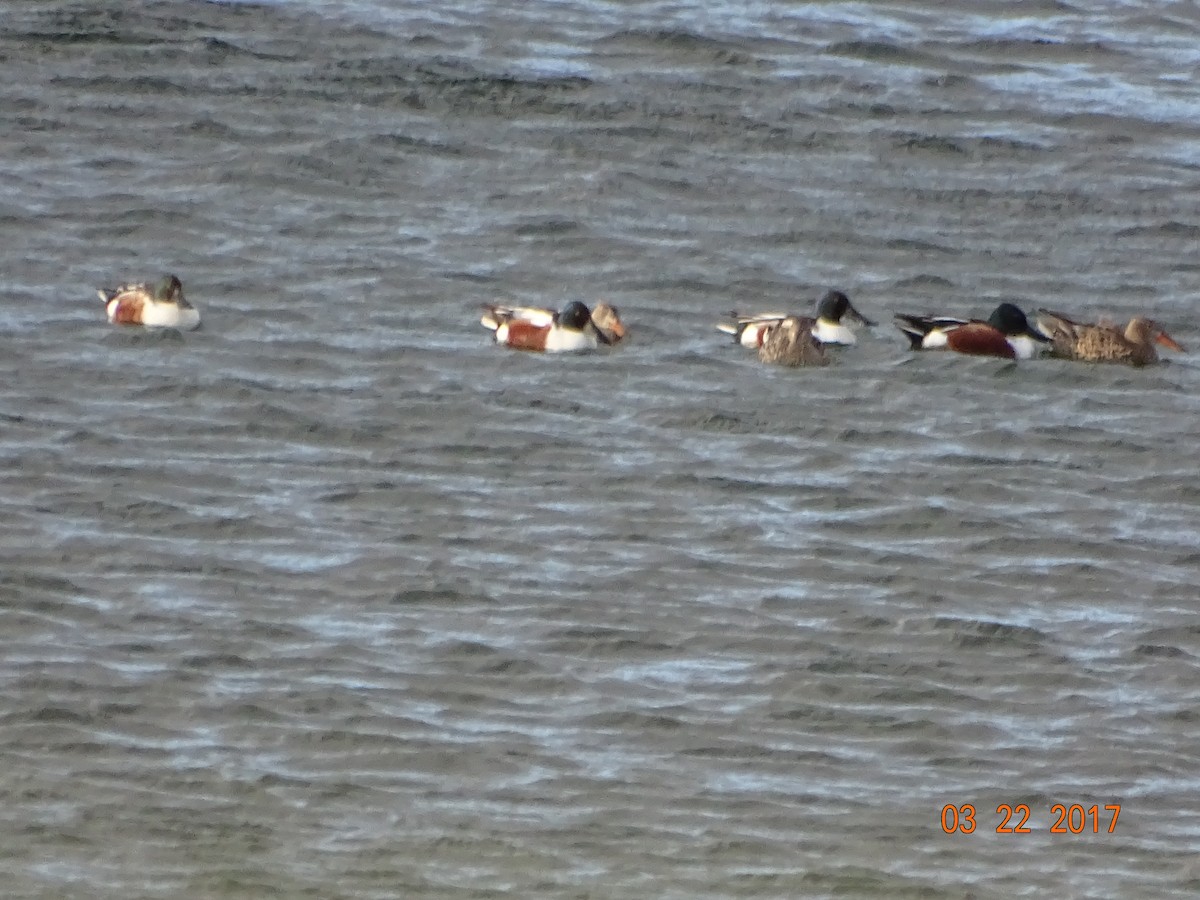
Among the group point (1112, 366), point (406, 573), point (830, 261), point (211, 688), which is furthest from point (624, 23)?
point (211, 688)

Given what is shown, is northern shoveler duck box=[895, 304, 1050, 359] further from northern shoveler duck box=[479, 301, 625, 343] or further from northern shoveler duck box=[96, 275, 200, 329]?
northern shoveler duck box=[96, 275, 200, 329]

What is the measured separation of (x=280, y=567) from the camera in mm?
11016

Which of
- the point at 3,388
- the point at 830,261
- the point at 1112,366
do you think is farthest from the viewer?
the point at 830,261

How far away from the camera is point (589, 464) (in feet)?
41.8

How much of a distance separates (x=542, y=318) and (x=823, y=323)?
154 centimetres

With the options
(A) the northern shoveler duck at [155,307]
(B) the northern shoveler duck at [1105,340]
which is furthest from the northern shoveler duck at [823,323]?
(A) the northern shoveler duck at [155,307]

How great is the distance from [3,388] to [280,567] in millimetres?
2918

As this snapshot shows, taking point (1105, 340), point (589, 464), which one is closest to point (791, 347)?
point (1105, 340)

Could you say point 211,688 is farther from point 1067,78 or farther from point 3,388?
point 1067,78
